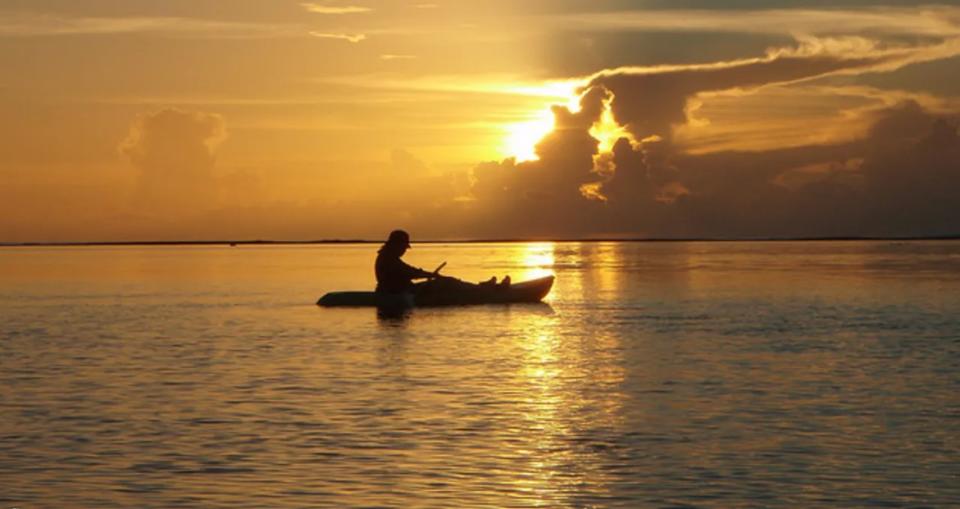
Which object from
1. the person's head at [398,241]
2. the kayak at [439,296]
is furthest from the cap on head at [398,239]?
the kayak at [439,296]

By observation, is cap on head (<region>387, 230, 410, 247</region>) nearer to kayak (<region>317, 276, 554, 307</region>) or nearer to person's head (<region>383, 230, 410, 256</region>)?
person's head (<region>383, 230, 410, 256</region>)

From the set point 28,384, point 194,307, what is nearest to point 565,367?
point 28,384

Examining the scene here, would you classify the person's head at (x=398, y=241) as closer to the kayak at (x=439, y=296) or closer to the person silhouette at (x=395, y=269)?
the person silhouette at (x=395, y=269)

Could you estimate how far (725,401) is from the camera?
74.4ft

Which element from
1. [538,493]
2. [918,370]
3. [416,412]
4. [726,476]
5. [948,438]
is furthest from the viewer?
[918,370]

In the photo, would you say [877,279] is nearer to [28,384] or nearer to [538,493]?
[28,384]

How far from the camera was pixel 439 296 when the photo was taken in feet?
158

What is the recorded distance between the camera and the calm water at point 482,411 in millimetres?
15211

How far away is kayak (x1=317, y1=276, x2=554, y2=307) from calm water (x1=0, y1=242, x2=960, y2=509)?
172cm

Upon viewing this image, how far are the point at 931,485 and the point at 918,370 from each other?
42.9 ft

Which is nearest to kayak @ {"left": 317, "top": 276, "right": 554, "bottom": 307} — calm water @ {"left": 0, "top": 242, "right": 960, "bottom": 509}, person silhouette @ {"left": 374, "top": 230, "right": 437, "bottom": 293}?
person silhouette @ {"left": 374, "top": 230, "right": 437, "bottom": 293}

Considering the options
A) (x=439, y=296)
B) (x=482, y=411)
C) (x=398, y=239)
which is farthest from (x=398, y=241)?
(x=482, y=411)

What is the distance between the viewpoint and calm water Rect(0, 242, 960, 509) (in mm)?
15211

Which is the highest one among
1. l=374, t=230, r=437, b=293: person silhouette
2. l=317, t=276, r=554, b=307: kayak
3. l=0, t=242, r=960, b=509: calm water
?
l=374, t=230, r=437, b=293: person silhouette
